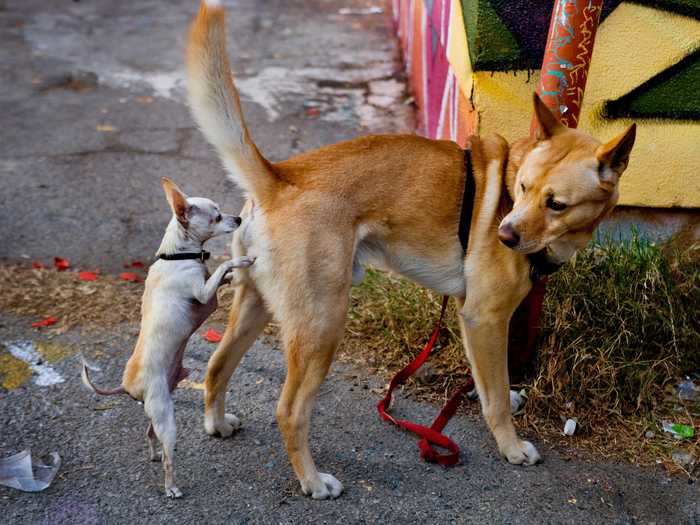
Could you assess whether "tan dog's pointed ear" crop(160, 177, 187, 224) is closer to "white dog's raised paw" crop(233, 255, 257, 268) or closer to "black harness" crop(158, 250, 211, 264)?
"black harness" crop(158, 250, 211, 264)

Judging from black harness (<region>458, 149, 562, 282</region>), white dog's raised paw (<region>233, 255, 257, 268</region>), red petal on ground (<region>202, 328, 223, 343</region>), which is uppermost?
black harness (<region>458, 149, 562, 282</region>)

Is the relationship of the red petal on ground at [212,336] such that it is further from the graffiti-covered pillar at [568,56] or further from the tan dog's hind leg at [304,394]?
the graffiti-covered pillar at [568,56]

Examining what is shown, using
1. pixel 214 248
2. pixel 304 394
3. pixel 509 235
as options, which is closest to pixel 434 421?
pixel 304 394

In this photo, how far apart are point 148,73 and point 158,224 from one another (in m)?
3.17

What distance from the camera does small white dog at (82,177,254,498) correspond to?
281cm

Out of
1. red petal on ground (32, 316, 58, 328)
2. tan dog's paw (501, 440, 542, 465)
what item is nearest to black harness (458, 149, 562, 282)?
tan dog's paw (501, 440, 542, 465)

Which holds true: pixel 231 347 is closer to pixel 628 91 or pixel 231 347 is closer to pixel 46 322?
pixel 46 322

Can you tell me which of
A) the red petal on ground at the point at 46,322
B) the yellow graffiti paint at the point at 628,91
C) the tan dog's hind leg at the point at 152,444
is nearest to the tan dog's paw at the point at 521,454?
the tan dog's hind leg at the point at 152,444

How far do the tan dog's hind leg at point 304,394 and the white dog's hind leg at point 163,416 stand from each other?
415 millimetres

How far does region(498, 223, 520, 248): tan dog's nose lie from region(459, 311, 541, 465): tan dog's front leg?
1.38 feet

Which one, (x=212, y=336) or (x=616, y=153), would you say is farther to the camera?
(x=212, y=336)

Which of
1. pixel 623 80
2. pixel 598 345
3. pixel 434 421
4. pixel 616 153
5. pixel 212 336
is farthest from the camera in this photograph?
pixel 623 80

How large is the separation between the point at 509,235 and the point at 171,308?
1.31 m

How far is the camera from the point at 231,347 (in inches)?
125
